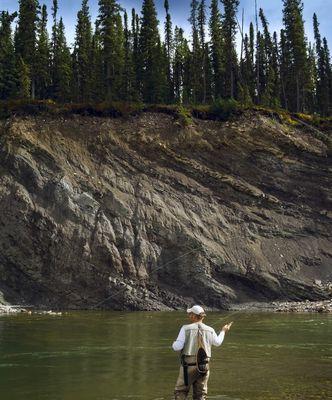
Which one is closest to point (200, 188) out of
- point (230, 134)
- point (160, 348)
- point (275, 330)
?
point (230, 134)

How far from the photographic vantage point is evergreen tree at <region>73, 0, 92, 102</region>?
66750 millimetres

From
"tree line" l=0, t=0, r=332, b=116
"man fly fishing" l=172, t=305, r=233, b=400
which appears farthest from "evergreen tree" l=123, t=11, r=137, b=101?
"man fly fishing" l=172, t=305, r=233, b=400

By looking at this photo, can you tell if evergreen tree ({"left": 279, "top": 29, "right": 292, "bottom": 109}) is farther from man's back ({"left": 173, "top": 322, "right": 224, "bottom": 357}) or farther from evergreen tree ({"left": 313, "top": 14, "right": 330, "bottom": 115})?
man's back ({"left": 173, "top": 322, "right": 224, "bottom": 357})

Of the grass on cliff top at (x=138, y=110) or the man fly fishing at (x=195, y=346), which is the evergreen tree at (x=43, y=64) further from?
the man fly fishing at (x=195, y=346)

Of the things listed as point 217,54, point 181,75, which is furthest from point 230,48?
point 181,75

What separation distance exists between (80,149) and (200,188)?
425 inches

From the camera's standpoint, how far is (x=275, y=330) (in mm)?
23969

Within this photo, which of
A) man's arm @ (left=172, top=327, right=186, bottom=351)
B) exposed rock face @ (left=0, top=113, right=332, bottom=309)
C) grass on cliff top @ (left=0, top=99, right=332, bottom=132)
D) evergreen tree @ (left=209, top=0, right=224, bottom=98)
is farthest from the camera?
evergreen tree @ (left=209, top=0, right=224, bottom=98)

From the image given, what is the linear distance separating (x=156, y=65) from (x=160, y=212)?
28933mm

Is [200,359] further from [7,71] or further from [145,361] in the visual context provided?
[7,71]

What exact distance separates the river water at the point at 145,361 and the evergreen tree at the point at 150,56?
4273cm

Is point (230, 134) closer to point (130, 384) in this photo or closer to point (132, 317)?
point (132, 317)

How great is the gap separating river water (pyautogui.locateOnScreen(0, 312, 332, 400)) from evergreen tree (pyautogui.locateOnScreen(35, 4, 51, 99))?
138ft

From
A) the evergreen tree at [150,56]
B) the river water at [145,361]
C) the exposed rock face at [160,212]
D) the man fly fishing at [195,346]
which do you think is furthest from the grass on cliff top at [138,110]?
the man fly fishing at [195,346]
